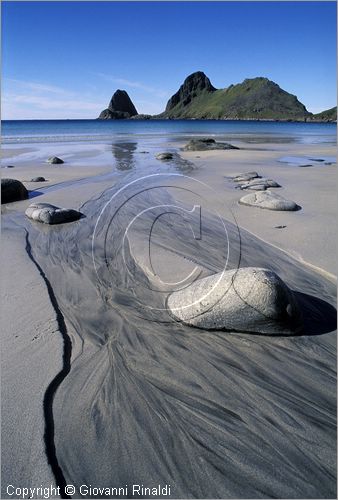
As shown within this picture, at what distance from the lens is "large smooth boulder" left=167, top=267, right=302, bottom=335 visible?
3.49 m

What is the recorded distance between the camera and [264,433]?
256 centimetres

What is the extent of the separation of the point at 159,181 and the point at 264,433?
9.56 metres

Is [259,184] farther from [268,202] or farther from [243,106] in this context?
[243,106]

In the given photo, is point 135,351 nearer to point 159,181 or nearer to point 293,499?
point 293,499

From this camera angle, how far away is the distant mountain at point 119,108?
167625 mm

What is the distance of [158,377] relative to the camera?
310 cm

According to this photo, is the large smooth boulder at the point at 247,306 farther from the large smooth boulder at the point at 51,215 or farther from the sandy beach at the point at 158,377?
the large smooth boulder at the point at 51,215

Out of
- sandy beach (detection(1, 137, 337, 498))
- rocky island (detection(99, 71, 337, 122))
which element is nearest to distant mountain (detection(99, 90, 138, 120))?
rocky island (detection(99, 71, 337, 122))

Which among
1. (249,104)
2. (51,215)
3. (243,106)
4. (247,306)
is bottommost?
(247,306)

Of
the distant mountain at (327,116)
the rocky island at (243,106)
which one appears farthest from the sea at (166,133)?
the rocky island at (243,106)

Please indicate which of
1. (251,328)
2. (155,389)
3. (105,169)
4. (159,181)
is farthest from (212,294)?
(105,169)

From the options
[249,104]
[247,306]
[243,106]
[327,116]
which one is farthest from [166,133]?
[249,104]

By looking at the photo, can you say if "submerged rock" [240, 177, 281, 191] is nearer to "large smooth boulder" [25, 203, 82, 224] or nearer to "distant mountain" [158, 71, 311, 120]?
"large smooth boulder" [25, 203, 82, 224]

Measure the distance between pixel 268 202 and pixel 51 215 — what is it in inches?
178
